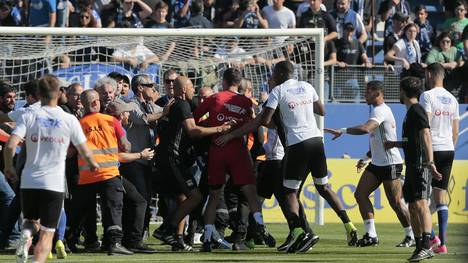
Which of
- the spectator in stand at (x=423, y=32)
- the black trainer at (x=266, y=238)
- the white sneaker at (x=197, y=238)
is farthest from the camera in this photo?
the spectator in stand at (x=423, y=32)

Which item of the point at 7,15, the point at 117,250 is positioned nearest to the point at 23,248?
the point at 117,250

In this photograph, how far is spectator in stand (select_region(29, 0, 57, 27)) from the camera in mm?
23594

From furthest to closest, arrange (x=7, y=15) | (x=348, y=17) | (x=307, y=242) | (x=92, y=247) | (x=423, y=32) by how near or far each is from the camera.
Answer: (x=423, y=32)
(x=348, y=17)
(x=7, y=15)
(x=92, y=247)
(x=307, y=242)

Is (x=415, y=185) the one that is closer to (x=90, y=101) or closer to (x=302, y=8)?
(x=90, y=101)

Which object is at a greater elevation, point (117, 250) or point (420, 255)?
point (420, 255)

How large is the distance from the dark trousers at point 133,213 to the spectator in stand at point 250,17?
9427 mm

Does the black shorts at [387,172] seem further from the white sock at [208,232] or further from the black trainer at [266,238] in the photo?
the white sock at [208,232]

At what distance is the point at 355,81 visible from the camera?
2348cm

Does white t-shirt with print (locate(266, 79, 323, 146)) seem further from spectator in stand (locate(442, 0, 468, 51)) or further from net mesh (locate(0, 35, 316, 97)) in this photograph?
spectator in stand (locate(442, 0, 468, 51))

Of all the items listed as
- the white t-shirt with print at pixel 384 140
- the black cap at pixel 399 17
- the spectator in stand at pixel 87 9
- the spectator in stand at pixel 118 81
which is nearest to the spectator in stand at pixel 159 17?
the spectator in stand at pixel 87 9

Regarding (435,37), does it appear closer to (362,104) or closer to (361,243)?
(362,104)

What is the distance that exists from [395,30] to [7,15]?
25.0 ft

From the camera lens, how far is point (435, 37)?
26.4 meters

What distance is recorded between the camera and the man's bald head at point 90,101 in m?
14.2
